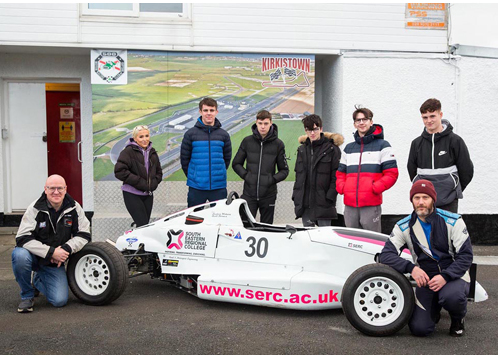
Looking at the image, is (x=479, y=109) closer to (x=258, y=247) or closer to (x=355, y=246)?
(x=355, y=246)

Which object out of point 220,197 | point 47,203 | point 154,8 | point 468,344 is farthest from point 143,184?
point 468,344

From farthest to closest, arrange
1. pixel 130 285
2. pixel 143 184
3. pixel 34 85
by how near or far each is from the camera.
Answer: pixel 34 85 → pixel 143 184 → pixel 130 285

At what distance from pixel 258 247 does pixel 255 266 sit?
0.19 metres

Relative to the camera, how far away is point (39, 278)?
6.32 meters

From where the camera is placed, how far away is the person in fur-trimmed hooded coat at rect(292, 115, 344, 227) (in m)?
7.21

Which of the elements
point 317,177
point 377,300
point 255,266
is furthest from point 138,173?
point 377,300

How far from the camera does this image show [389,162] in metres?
6.64

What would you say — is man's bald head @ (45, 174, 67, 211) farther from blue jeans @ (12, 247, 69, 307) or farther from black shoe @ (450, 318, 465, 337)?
black shoe @ (450, 318, 465, 337)

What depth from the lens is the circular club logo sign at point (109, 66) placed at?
9.87 metres

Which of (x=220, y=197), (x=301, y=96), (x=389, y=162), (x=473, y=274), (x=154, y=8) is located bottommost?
(x=473, y=274)

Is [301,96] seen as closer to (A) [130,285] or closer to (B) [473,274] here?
(A) [130,285]

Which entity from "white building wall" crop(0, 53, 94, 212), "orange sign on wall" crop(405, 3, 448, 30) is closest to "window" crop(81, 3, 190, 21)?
"white building wall" crop(0, 53, 94, 212)

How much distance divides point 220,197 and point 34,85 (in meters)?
5.00

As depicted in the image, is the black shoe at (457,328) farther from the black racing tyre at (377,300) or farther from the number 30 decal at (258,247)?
the number 30 decal at (258,247)
